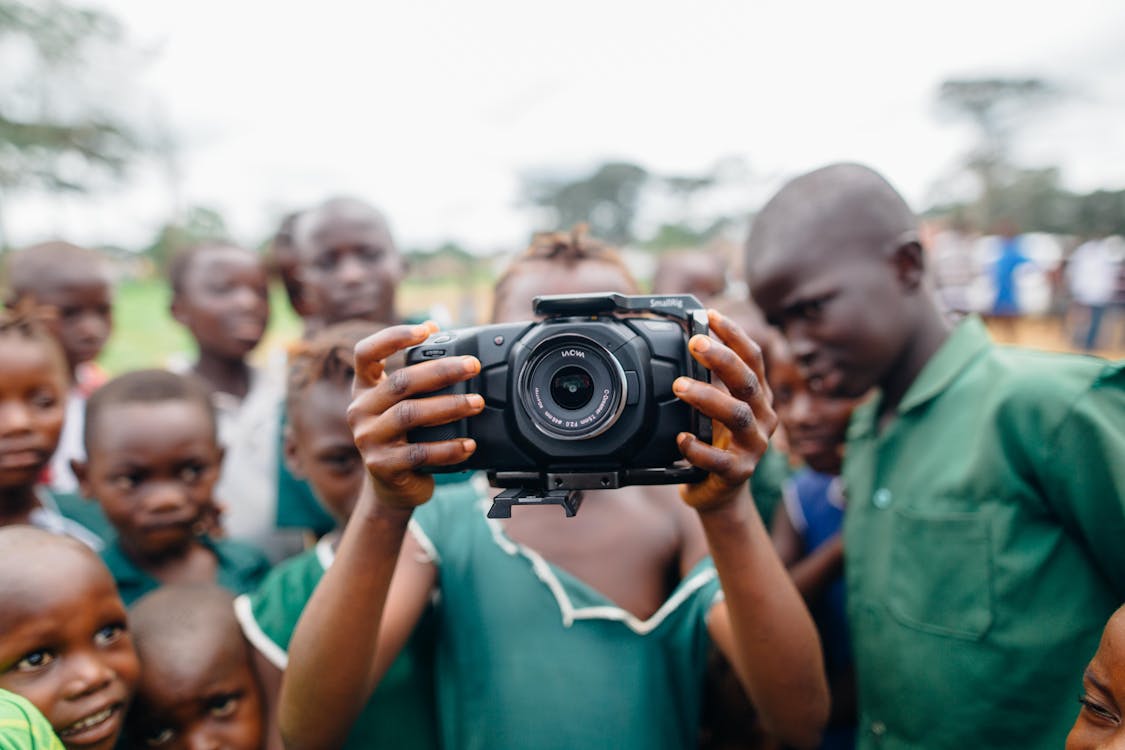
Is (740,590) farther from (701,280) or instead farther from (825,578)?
(701,280)

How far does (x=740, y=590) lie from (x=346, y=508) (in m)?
1.06

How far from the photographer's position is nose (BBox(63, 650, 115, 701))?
143 centimetres

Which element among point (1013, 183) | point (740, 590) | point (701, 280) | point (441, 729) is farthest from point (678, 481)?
point (1013, 183)

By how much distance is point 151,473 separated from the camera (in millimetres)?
2082

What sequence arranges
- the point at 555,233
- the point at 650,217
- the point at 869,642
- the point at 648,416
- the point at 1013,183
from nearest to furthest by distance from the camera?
1. the point at 648,416
2. the point at 869,642
3. the point at 555,233
4. the point at 1013,183
5. the point at 650,217

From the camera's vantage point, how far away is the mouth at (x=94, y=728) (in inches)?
56.2

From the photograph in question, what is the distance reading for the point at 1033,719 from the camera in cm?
149

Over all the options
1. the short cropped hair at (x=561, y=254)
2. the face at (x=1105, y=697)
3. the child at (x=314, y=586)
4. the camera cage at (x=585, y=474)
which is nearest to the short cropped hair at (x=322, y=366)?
the child at (x=314, y=586)

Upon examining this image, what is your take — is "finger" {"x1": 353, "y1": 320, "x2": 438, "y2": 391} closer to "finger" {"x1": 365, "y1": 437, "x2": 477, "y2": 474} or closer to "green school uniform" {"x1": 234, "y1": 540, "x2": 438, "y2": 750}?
"finger" {"x1": 365, "y1": 437, "x2": 477, "y2": 474}

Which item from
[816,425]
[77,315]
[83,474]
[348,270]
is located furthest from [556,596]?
[77,315]

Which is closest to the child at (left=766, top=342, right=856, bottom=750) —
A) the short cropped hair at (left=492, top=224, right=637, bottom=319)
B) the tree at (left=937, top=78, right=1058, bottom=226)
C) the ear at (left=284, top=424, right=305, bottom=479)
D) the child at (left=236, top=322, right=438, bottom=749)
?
the short cropped hair at (left=492, top=224, right=637, bottom=319)

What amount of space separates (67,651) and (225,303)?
7.17 ft

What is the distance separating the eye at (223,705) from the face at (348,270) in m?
1.58

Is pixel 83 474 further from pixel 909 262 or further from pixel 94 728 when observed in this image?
pixel 909 262
